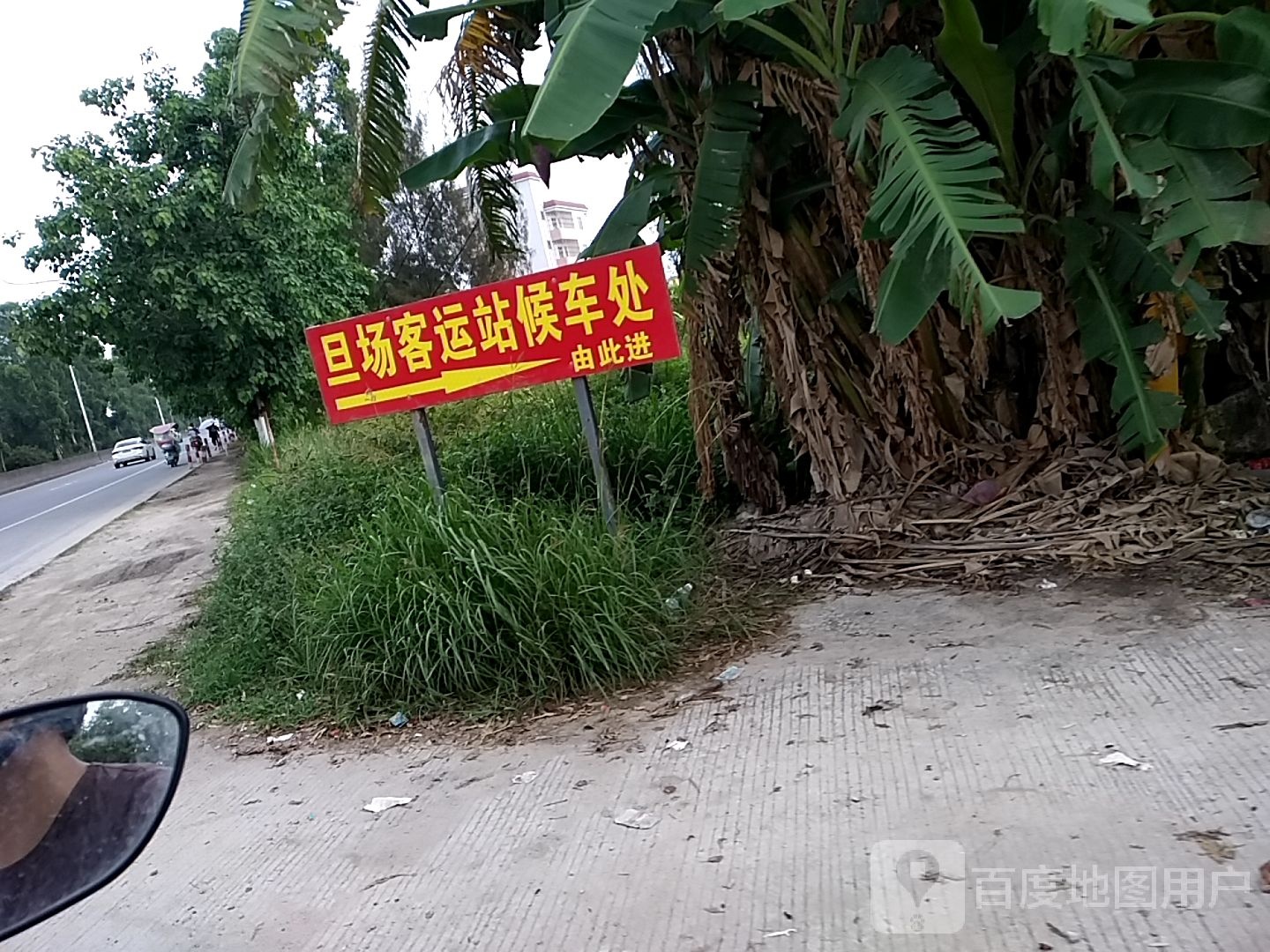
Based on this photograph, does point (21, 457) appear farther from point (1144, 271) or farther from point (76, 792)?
point (76, 792)

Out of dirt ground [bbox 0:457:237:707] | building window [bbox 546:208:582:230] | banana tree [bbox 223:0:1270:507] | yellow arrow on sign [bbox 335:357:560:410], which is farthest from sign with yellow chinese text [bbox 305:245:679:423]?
building window [bbox 546:208:582:230]

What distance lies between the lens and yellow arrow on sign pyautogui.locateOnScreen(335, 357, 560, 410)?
4.80m

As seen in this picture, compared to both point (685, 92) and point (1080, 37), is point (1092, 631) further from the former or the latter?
point (685, 92)

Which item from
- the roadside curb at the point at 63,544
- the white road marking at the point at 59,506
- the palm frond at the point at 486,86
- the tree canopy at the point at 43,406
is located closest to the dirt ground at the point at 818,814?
the palm frond at the point at 486,86

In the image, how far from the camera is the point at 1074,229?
13.3ft

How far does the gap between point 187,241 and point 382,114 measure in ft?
36.6

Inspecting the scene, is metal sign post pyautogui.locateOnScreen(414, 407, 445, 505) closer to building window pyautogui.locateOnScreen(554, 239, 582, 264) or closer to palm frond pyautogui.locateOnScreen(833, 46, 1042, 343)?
palm frond pyautogui.locateOnScreen(833, 46, 1042, 343)

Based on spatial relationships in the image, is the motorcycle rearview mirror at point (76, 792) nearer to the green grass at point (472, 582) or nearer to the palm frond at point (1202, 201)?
the green grass at point (472, 582)

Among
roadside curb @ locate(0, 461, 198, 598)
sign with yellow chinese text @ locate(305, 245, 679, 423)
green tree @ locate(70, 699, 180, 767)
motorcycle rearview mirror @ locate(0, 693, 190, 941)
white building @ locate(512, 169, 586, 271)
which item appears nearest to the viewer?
motorcycle rearview mirror @ locate(0, 693, 190, 941)

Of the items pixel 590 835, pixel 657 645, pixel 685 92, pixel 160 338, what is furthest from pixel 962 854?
pixel 160 338

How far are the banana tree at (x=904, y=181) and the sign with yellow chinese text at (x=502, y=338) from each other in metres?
0.35

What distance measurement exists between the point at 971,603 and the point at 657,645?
1.30 meters

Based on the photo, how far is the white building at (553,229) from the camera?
28213mm

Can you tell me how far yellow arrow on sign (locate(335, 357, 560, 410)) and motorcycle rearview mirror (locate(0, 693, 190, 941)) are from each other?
3.27 metres
